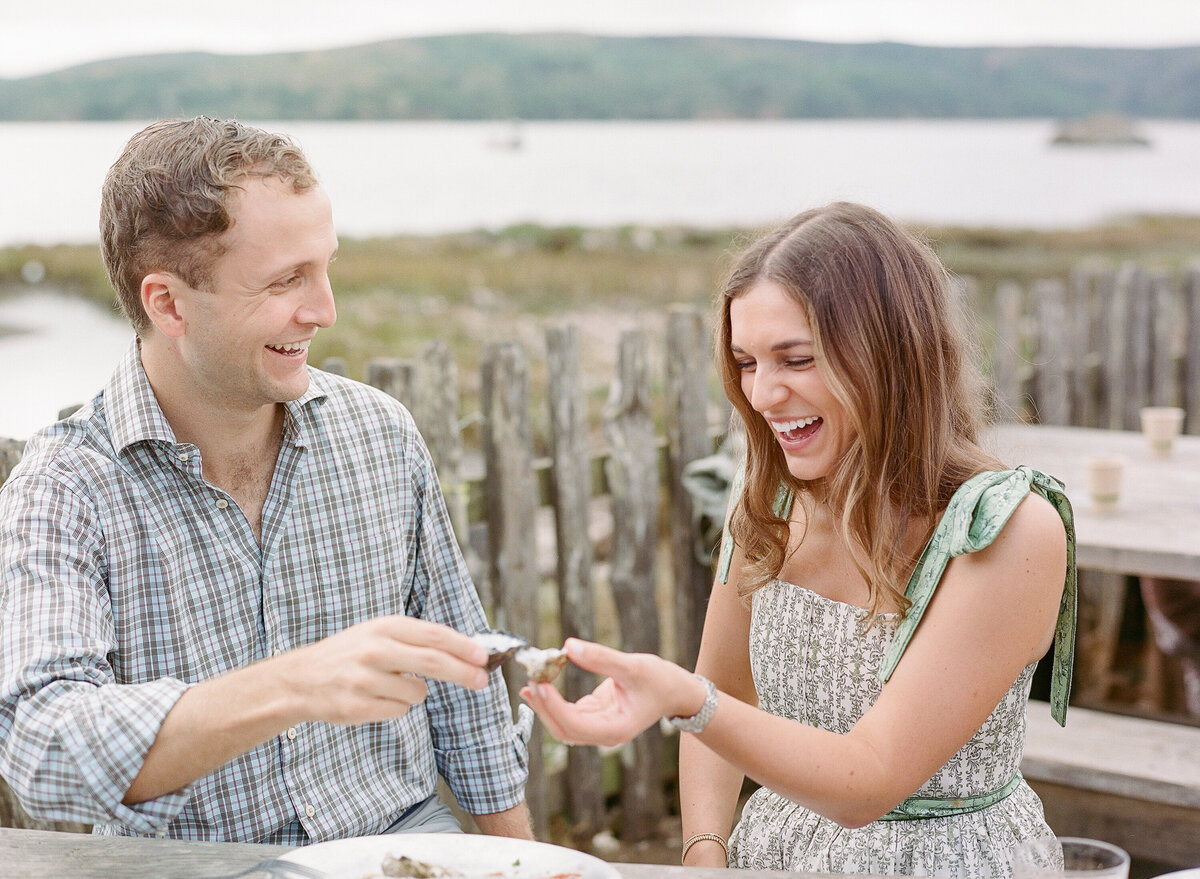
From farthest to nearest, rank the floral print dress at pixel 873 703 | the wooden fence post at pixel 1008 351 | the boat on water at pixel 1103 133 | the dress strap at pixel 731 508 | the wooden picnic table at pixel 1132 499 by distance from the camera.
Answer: the boat on water at pixel 1103 133
the wooden fence post at pixel 1008 351
the wooden picnic table at pixel 1132 499
the dress strap at pixel 731 508
the floral print dress at pixel 873 703

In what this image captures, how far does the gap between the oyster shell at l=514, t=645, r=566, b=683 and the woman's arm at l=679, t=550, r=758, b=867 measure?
72 cm

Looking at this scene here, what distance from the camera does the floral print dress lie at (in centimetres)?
177

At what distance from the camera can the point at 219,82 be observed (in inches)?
450

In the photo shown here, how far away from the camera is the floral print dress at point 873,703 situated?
1.77 metres

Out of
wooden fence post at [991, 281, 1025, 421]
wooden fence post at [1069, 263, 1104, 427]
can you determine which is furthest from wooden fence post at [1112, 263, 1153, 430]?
wooden fence post at [991, 281, 1025, 421]

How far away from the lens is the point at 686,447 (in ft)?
11.8

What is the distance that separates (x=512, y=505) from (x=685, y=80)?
52.7 feet

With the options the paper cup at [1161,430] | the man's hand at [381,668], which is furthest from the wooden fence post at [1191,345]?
the man's hand at [381,668]

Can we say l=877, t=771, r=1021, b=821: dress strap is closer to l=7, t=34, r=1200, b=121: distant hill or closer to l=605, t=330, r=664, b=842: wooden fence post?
l=605, t=330, r=664, b=842: wooden fence post

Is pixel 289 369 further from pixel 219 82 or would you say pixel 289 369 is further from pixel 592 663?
pixel 219 82

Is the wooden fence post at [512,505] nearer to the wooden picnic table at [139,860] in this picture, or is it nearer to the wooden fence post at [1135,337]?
the wooden picnic table at [139,860]

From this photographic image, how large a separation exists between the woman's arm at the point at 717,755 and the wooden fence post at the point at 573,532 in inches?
43.4

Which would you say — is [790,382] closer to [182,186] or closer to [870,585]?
[870,585]

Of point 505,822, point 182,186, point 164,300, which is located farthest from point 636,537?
point 182,186
